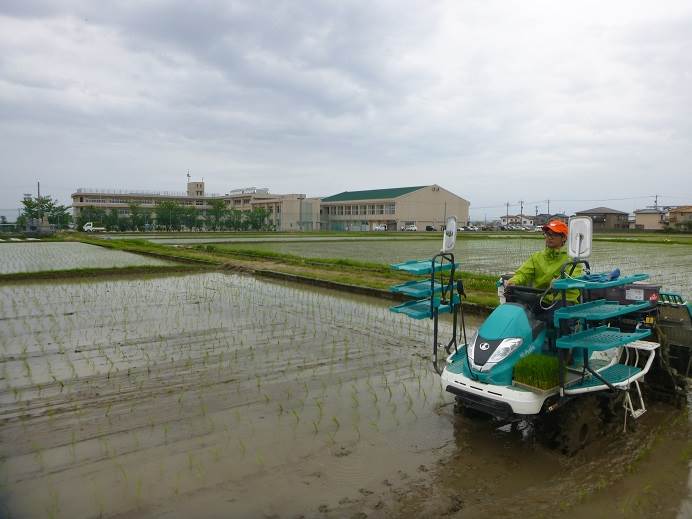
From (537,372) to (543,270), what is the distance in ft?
4.36

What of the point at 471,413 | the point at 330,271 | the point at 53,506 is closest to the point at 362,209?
the point at 330,271

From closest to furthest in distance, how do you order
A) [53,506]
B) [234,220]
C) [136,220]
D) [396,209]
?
1. [53,506]
2. [136,220]
3. [234,220]
4. [396,209]

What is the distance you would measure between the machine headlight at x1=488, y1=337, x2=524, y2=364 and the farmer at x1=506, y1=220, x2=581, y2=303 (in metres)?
0.73

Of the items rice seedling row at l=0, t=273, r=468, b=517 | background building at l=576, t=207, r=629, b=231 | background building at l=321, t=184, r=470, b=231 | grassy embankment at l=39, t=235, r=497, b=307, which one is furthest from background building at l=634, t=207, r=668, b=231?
rice seedling row at l=0, t=273, r=468, b=517

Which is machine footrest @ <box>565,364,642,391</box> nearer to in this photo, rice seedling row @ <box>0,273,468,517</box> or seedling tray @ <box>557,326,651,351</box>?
seedling tray @ <box>557,326,651,351</box>

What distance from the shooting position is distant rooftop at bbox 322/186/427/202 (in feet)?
250

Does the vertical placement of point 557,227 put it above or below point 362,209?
below

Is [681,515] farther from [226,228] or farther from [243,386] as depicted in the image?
[226,228]

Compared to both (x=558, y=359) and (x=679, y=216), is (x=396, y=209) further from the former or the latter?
(x=558, y=359)

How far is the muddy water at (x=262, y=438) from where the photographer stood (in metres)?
3.36

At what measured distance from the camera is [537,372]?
3.75 metres

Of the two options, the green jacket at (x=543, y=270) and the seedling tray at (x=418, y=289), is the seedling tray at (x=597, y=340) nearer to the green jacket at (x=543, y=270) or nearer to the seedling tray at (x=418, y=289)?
the green jacket at (x=543, y=270)

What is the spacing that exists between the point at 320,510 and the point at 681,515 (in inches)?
93.7

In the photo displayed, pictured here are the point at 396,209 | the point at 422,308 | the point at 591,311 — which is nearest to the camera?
the point at 591,311
